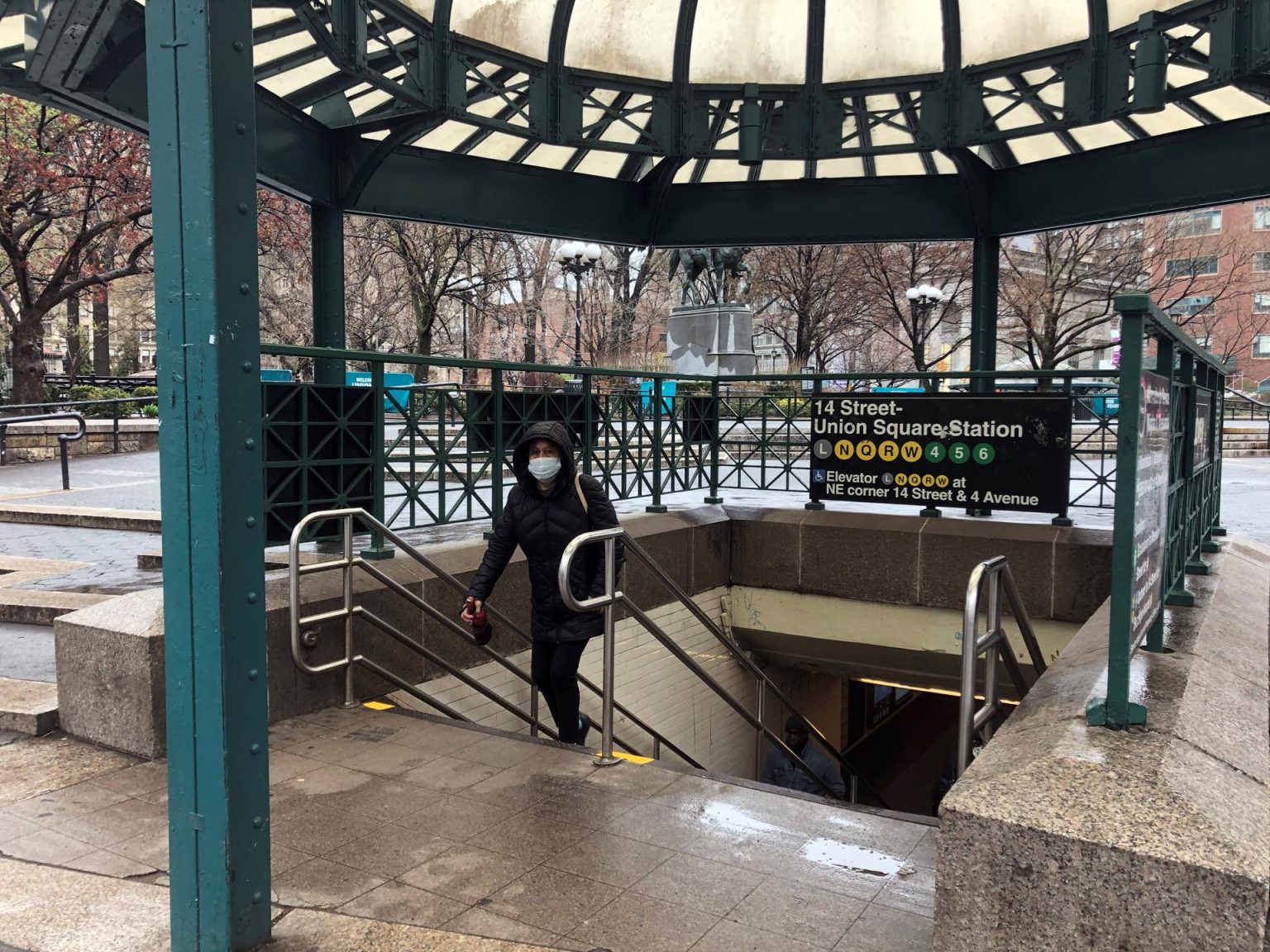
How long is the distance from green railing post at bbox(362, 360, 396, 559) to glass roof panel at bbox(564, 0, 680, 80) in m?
4.20

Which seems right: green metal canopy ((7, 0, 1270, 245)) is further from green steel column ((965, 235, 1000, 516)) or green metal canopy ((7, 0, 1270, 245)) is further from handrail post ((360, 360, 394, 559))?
handrail post ((360, 360, 394, 559))

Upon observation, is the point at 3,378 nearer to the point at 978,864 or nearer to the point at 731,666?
the point at 731,666

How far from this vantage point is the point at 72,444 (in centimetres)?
1920

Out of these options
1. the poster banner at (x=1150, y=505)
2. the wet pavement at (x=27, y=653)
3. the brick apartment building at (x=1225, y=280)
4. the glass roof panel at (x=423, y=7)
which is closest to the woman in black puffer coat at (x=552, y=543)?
the wet pavement at (x=27, y=653)

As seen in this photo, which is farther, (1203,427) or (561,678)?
(561,678)

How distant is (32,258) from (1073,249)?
31351 millimetres

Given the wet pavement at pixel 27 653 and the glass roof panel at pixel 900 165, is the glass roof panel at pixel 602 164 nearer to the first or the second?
the glass roof panel at pixel 900 165

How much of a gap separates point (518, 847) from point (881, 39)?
7.96m

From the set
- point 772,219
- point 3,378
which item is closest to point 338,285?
point 772,219

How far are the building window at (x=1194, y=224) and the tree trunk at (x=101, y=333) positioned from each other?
36.5 meters

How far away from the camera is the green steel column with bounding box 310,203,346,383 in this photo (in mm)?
8391

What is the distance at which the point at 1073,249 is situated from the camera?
1200 inches

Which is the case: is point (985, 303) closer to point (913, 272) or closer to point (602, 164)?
point (602, 164)

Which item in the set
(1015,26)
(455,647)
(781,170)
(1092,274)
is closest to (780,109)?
(781,170)
